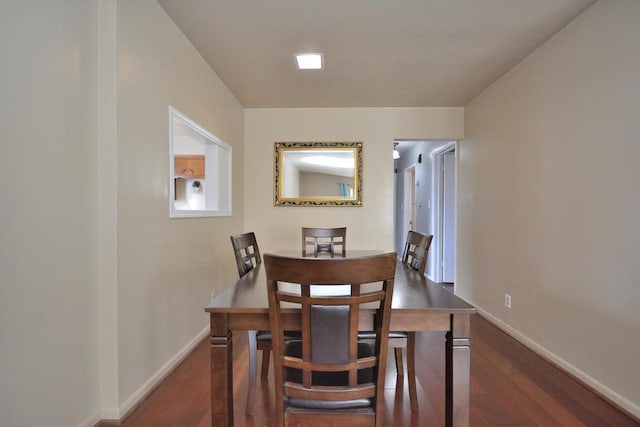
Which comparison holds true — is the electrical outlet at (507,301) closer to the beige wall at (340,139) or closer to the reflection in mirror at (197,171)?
the beige wall at (340,139)

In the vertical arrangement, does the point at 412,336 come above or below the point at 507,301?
above

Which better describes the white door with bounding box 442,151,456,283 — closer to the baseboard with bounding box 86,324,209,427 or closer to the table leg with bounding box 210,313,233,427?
the baseboard with bounding box 86,324,209,427

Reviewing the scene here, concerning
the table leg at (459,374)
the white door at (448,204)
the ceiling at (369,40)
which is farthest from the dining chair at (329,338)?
the white door at (448,204)

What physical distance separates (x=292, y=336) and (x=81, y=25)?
1734 mm

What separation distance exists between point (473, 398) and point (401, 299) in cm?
103

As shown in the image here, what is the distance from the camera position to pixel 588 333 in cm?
185

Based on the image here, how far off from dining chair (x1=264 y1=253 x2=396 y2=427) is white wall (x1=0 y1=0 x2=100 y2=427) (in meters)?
0.99

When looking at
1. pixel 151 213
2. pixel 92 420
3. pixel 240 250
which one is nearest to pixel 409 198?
pixel 240 250

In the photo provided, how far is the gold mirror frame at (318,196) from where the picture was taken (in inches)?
146

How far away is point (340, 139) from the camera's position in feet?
12.2

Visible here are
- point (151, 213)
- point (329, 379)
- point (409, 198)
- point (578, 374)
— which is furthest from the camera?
point (409, 198)

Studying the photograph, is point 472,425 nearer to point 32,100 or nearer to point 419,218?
point 32,100

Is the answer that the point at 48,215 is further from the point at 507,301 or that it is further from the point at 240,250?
the point at 507,301

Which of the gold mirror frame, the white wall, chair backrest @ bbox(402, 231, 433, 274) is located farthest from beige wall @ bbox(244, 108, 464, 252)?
the white wall
